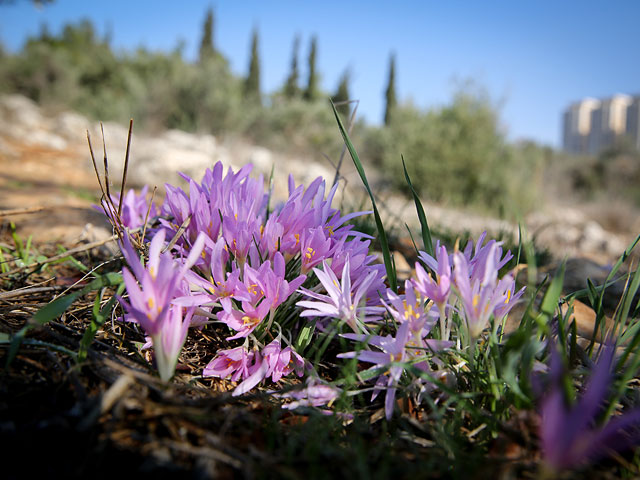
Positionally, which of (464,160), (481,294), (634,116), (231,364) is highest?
(634,116)

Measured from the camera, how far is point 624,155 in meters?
25.9

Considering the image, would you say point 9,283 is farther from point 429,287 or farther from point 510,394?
point 510,394

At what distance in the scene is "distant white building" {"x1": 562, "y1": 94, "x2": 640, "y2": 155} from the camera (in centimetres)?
5228

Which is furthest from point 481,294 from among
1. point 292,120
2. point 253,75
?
point 253,75

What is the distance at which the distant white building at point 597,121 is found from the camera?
52281 millimetres

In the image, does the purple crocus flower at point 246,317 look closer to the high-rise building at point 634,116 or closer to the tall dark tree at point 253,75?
the tall dark tree at point 253,75

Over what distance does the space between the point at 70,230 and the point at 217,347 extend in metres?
1.51

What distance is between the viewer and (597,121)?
58594mm

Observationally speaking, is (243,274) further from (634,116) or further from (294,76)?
(634,116)

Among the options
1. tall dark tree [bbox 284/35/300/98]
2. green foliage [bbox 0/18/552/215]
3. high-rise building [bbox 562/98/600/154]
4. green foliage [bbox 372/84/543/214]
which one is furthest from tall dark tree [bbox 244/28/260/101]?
high-rise building [bbox 562/98/600/154]

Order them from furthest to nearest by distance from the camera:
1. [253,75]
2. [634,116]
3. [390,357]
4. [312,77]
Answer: [634,116]
[312,77]
[253,75]
[390,357]

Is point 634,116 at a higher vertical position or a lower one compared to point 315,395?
higher

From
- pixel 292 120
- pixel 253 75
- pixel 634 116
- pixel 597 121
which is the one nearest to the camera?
pixel 292 120

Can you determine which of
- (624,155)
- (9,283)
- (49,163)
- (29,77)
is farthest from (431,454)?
(624,155)
